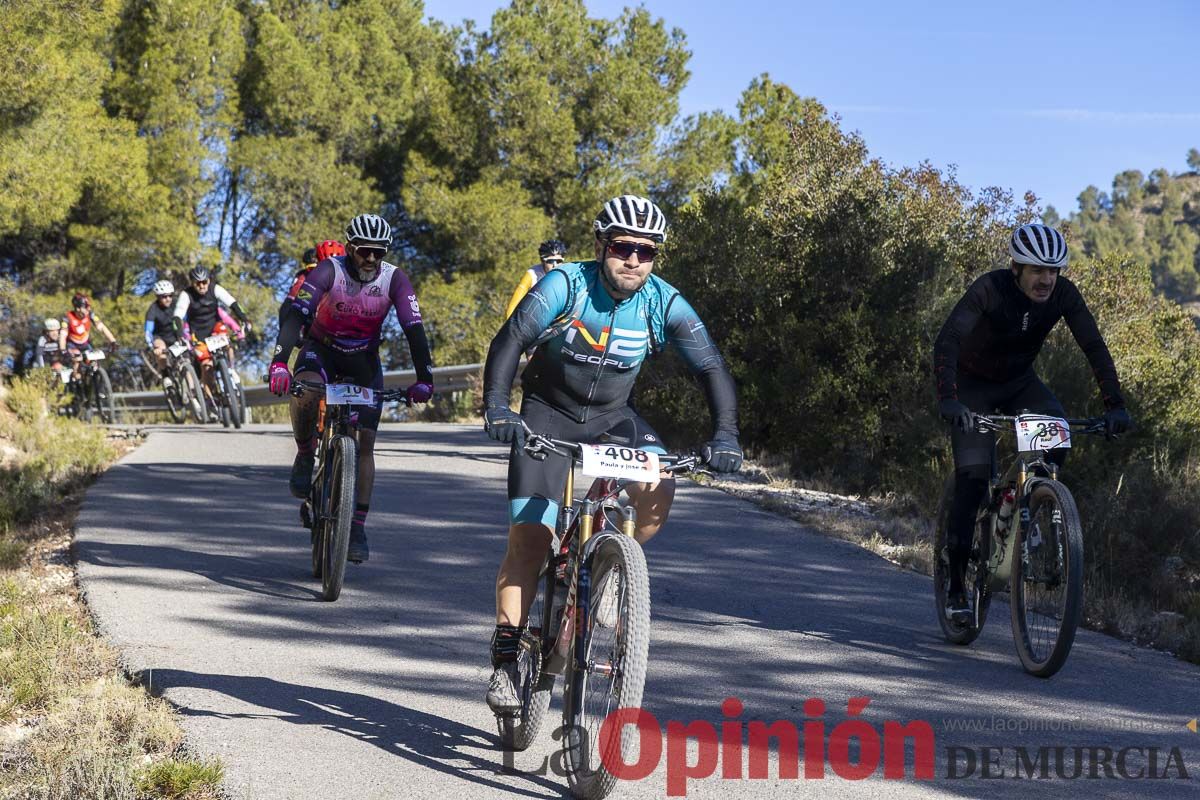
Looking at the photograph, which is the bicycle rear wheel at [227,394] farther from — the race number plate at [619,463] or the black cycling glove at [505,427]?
the race number plate at [619,463]

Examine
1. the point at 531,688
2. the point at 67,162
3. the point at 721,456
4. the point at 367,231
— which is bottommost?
the point at 531,688

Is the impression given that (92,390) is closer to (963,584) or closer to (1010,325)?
(963,584)

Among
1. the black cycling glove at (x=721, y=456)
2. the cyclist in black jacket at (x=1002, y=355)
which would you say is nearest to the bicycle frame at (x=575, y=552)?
the black cycling glove at (x=721, y=456)

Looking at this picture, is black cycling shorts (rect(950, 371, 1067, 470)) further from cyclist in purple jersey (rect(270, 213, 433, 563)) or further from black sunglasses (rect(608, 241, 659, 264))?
cyclist in purple jersey (rect(270, 213, 433, 563))

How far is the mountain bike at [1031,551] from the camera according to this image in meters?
6.25

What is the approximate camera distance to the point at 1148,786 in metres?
4.95

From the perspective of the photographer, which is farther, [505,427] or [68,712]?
[68,712]

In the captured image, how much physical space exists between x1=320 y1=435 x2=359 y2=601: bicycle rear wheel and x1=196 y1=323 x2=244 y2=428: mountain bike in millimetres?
10394

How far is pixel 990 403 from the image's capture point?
Answer: 716cm

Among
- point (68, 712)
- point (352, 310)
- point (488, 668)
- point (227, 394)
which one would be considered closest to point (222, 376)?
point (227, 394)

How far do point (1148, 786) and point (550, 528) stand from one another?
2349 mm

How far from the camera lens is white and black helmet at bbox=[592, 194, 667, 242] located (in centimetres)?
501

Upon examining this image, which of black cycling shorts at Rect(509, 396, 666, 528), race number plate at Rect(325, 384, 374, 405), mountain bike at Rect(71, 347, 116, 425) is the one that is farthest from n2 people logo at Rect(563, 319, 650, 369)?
mountain bike at Rect(71, 347, 116, 425)

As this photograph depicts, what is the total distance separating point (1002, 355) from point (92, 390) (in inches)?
712
